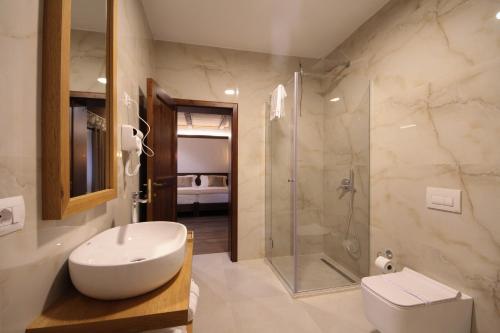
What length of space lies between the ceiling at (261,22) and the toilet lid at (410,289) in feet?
7.70

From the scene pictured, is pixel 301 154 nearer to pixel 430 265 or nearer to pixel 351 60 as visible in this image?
pixel 351 60

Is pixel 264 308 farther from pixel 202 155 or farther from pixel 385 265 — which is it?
pixel 202 155

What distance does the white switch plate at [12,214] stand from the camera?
0.52 metres

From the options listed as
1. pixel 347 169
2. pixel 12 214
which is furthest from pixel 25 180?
pixel 347 169

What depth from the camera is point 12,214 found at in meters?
0.55

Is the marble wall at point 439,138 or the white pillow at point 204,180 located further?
the white pillow at point 204,180

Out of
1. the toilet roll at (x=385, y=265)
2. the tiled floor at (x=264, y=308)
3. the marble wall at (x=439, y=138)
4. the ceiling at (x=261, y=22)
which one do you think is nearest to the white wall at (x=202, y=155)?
the ceiling at (x=261, y=22)

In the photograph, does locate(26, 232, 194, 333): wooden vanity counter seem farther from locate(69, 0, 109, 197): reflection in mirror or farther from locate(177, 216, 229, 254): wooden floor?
locate(177, 216, 229, 254): wooden floor

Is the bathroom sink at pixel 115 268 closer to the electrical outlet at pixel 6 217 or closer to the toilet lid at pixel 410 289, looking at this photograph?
the electrical outlet at pixel 6 217

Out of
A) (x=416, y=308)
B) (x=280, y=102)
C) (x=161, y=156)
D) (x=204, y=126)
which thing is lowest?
(x=416, y=308)

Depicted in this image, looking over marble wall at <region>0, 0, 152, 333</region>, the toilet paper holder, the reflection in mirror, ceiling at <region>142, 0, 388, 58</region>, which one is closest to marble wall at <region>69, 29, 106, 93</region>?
the reflection in mirror

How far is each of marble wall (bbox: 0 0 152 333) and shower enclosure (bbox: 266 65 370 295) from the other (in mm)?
1887

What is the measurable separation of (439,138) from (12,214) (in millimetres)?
2192

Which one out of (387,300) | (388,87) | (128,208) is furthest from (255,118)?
(387,300)
